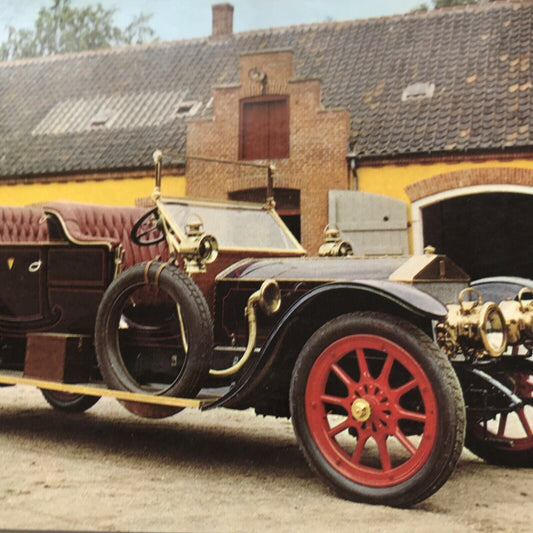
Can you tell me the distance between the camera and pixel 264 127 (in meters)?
15.2

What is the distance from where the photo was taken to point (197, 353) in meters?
4.32

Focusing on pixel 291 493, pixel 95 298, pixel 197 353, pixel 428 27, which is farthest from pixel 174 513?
pixel 428 27

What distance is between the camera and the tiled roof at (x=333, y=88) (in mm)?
13992

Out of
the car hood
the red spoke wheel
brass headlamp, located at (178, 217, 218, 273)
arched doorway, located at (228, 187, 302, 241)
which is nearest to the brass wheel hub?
the car hood

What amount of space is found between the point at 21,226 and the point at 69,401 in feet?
4.57

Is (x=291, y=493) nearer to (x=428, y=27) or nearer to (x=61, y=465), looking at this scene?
(x=61, y=465)

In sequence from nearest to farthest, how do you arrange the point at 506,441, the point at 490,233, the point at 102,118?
the point at 506,441 → the point at 490,233 → the point at 102,118

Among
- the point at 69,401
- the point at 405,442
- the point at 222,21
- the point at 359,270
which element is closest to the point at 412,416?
the point at 405,442

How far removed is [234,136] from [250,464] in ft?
35.8

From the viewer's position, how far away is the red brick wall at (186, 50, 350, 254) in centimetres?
1436

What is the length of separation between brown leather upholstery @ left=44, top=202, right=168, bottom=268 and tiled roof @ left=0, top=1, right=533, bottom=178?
869 centimetres

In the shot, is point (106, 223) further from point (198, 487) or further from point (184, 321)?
point (198, 487)

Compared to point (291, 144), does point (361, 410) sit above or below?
below

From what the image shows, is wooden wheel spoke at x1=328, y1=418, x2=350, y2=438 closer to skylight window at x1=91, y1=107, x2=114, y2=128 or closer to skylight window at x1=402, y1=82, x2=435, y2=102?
skylight window at x1=402, y1=82, x2=435, y2=102
